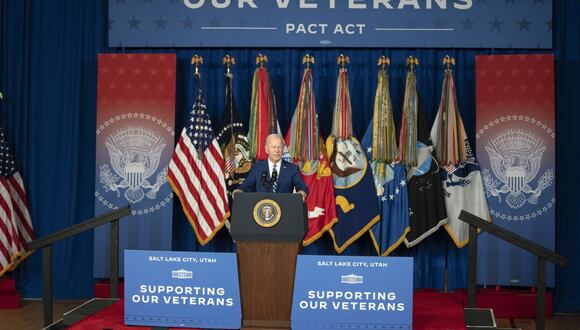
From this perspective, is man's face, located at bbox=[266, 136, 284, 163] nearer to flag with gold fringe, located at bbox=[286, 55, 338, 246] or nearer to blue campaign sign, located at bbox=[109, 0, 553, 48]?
flag with gold fringe, located at bbox=[286, 55, 338, 246]

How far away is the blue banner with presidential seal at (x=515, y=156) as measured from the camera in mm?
6766

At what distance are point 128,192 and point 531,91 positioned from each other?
3.86 metres

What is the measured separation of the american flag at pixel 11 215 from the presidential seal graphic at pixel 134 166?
2.87ft

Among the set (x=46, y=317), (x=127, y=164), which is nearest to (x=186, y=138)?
(x=127, y=164)

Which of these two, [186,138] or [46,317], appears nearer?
[46,317]

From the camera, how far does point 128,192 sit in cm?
699

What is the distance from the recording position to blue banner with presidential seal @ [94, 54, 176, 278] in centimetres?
697

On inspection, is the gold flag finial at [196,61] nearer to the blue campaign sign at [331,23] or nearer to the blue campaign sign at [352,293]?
the blue campaign sign at [331,23]

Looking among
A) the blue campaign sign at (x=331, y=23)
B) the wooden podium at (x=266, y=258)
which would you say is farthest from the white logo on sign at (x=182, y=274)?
the blue campaign sign at (x=331, y=23)

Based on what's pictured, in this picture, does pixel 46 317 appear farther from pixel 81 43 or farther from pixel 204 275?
pixel 81 43

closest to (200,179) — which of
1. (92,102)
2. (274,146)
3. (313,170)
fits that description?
(313,170)

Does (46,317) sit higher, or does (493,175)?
(493,175)

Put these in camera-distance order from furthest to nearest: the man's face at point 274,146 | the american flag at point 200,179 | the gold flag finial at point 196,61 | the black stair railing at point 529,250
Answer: the gold flag finial at point 196,61, the american flag at point 200,179, the black stair railing at point 529,250, the man's face at point 274,146

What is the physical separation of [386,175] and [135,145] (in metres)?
2.39
